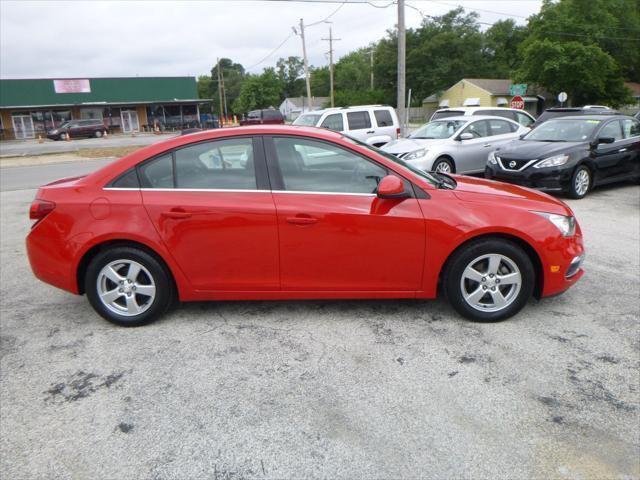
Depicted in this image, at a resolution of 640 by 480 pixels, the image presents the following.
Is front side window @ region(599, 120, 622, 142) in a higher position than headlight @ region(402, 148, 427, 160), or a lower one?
higher

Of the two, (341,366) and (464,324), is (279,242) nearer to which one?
(341,366)

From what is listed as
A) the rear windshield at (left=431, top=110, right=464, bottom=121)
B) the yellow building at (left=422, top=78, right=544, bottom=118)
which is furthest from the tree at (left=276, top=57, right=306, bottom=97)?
the rear windshield at (left=431, top=110, right=464, bottom=121)

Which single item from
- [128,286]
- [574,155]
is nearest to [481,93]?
[574,155]

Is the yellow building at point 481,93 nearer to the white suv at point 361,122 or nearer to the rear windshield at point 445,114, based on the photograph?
the rear windshield at point 445,114

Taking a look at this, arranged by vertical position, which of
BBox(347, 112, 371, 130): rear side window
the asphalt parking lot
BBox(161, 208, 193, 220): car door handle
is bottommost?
the asphalt parking lot

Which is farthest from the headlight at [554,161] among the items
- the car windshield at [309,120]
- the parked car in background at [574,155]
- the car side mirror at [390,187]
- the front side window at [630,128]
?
the car windshield at [309,120]

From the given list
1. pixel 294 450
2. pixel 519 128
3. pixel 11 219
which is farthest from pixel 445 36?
pixel 294 450

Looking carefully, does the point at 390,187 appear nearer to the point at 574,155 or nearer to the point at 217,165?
the point at 217,165

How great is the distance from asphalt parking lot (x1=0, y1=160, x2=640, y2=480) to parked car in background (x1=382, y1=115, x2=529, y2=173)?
6.22 m

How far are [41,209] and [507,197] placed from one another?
3.70 metres

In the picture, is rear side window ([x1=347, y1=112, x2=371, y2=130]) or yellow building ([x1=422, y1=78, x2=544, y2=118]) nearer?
rear side window ([x1=347, y1=112, x2=371, y2=130])

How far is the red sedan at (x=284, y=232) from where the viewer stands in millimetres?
3752

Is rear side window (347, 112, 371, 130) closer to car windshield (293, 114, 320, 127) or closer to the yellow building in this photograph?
car windshield (293, 114, 320, 127)

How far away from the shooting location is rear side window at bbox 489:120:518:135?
37.9ft
